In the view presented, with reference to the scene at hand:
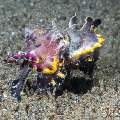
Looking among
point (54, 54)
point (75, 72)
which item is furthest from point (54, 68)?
point (75, 72)

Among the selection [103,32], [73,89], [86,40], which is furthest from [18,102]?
[103,32]

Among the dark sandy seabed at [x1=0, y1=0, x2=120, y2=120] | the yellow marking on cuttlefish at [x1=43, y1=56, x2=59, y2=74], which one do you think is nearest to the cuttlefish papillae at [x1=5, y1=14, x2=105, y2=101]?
the yellow marking on cuttlefish at [x1=43, y1=56, x2=59, y2=74]

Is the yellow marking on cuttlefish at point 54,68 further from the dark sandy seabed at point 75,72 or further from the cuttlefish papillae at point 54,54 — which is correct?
the dark sandy seabed at point 75,72

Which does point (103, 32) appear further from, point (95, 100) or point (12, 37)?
point (95, 100)

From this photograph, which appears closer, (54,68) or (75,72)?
(54,68)

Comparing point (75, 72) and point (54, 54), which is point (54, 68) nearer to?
point (54, 54)

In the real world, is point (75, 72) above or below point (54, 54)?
below
